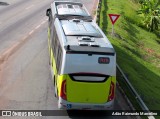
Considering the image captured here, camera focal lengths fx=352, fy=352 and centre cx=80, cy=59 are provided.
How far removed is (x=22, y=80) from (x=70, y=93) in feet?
16.5


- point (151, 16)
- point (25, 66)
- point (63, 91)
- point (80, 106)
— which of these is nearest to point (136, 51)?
point (151, 16)

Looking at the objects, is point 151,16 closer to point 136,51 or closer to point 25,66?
point 136,51

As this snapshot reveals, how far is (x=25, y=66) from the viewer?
20.5 metres

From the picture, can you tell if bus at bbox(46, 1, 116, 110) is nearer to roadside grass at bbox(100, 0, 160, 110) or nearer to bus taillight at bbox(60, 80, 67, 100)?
bus taillight at bbox(60, 80, 67, 100)

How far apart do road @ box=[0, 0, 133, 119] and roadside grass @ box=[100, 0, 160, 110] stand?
13.4 ft

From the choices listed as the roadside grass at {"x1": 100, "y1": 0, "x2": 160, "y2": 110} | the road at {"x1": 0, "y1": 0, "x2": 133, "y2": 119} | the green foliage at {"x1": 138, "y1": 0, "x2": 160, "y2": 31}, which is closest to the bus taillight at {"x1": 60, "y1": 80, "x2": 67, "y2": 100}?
the road at {"x1": 0, "y1": 0, "x2": 133, "y2": 119}

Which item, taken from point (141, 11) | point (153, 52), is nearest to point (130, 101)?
point (153, 52)

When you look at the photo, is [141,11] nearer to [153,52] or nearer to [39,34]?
[153,52]

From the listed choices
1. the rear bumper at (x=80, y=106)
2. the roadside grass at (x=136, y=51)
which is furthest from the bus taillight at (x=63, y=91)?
the roadside grass at (x=136, y=51)

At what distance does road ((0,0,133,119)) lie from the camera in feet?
52.3

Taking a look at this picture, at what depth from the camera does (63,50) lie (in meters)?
14.1

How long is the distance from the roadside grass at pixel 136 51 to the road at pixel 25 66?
13.4 ft

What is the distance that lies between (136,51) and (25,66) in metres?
12.7

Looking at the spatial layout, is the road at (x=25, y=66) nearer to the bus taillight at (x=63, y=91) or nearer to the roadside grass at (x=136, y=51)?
the bus taillight at (x=63, y=91)
